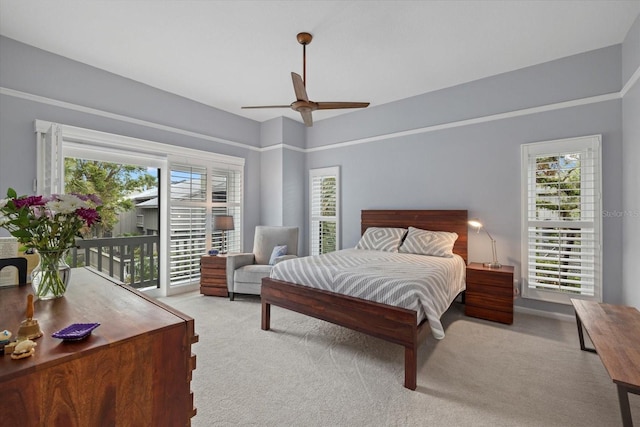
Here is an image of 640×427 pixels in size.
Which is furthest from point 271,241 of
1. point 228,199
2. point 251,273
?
point 228,199

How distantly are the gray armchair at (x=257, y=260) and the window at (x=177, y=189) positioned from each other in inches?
29.9

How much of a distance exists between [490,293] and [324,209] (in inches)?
117

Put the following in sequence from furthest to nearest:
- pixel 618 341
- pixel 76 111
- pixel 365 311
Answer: pixel 76 111 < pixel 365 311 < pixel 618 341

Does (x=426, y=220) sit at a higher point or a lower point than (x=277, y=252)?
higher

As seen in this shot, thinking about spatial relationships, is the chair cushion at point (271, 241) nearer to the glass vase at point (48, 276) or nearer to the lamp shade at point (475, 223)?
the lamp shade at point (475, 223)

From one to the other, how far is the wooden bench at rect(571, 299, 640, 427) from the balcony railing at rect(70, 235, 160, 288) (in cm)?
521

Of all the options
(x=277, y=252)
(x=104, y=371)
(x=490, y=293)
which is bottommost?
(x=490, y=293)

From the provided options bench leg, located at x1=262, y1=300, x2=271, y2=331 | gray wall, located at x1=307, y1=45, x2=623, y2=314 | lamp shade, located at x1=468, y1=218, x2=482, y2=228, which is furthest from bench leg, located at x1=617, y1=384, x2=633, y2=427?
bench leg, located at x1=262, y1=300, x2=271, y2=331

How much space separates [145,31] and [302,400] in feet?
11.7

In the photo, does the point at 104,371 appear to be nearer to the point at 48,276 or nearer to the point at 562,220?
the point at 48,276

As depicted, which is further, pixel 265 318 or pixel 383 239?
pixel 383 239

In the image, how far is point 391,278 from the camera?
2451 millimetres

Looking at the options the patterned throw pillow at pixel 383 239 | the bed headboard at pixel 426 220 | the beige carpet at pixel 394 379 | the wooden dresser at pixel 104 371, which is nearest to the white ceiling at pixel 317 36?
the bed headboard at pixel 426 220

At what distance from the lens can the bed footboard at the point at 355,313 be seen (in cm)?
216
